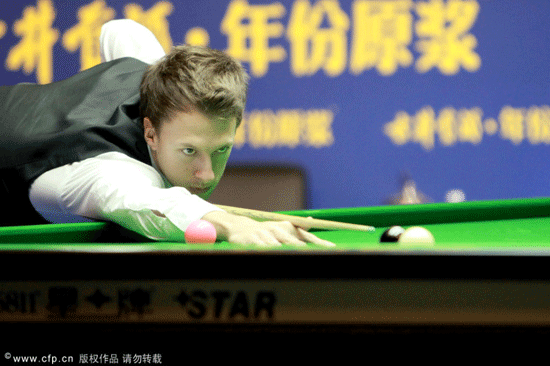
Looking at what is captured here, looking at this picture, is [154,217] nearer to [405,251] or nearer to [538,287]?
[405,251]

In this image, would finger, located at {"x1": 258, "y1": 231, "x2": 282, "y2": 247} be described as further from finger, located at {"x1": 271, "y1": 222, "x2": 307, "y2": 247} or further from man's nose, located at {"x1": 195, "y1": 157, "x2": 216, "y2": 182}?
man's nose, located at {"x1": 195, "y1": 157, "x2": 216, "y2": 182}

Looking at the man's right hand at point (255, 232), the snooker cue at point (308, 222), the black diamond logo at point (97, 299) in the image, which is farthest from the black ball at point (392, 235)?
the black diamond logo at point (97, 299)

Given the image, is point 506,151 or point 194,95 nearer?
point 194,95

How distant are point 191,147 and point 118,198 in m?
0.38

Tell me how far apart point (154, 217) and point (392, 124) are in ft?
10.6

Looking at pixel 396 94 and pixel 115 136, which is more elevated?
pixel 396 94

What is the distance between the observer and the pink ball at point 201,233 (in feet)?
3.67

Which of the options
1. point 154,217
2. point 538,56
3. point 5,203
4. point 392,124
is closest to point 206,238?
point 154,217

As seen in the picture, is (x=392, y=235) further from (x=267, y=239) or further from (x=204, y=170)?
(x=204, y=170)

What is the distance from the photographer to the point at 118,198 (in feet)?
4.49

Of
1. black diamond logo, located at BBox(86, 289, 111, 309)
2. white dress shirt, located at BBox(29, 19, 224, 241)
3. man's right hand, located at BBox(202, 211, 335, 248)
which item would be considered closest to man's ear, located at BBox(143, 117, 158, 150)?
white dress shirt, located at BBox(29, 19, 224, 241)

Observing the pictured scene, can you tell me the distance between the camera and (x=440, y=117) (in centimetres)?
412

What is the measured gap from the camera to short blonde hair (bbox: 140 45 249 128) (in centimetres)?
164

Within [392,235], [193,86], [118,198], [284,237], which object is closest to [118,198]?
[118,198]
